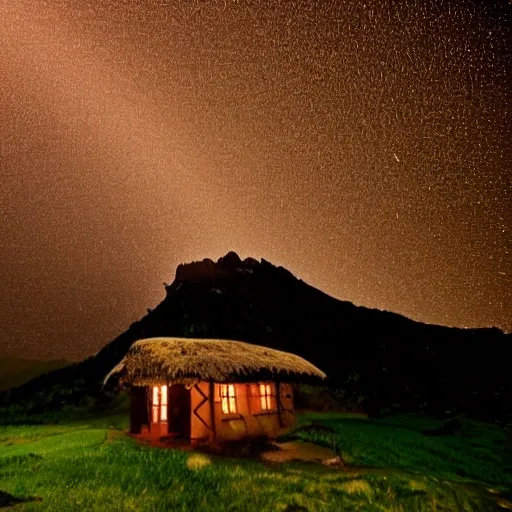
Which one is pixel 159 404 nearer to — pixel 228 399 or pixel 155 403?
pixel 155 403

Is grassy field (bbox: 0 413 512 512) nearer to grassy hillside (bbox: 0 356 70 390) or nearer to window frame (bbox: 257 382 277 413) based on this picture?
window frame (bbox: 257 382 277 413)

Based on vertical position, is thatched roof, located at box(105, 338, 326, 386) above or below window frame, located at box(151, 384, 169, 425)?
above

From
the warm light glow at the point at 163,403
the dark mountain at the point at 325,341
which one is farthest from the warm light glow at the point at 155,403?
the dark mountain at the point at 325,341

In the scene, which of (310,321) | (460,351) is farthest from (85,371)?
(460,351)

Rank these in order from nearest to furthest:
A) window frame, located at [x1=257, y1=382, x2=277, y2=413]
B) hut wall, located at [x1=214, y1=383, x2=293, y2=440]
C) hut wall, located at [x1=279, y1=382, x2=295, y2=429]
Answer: hut wall, located at [x1=214, y1=383, x2=293, y2=440]
window frame, located at [x1=257, y1=382, x2=277, y2=413]
hut wall, located at [x1=279, y1=382, x2=295, y2=429]

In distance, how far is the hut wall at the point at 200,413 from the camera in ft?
53.3

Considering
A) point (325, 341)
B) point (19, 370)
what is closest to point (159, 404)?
point (325, 341)

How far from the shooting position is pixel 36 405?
4391 centimetres

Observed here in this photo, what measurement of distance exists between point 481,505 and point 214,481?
21.5ft

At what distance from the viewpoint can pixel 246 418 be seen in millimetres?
18234

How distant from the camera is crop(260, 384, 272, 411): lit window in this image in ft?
64.6

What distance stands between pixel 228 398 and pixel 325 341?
4615cm

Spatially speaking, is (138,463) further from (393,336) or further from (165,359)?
(393,336)

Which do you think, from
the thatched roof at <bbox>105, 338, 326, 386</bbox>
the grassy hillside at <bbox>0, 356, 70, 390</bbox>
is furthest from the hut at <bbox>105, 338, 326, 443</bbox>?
the grassy hillside at <bbox>0, 356, 70, 390</bbox>
